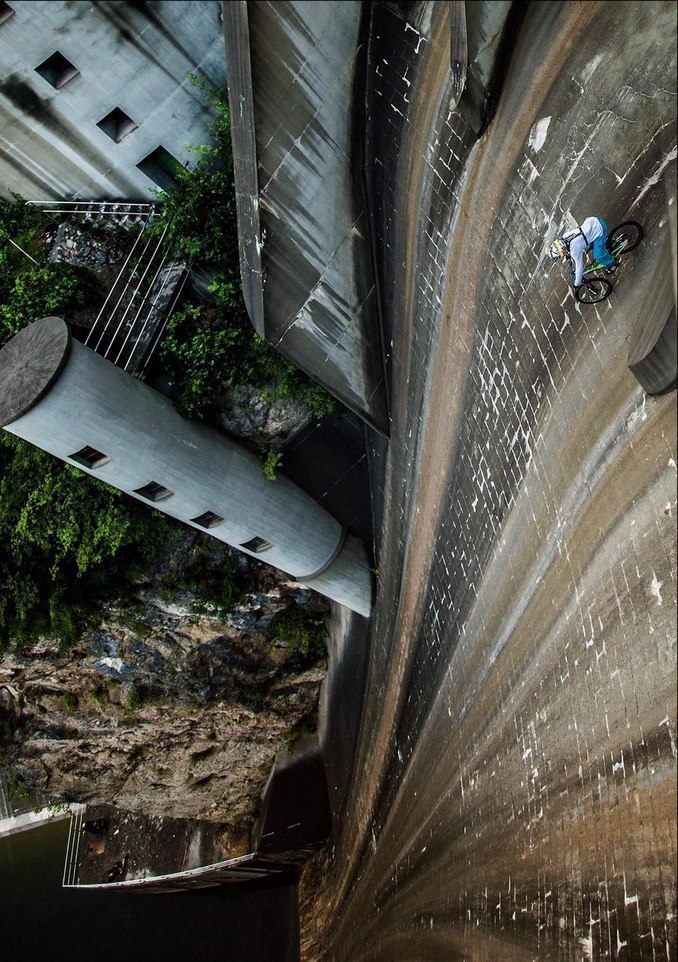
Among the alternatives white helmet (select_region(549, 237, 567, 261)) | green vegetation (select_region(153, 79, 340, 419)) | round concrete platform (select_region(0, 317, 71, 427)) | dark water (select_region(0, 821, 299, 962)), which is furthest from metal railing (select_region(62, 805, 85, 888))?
white helmet (select_region(549, 237, 567, 261))

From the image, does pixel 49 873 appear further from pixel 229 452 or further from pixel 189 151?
pixel 189 151

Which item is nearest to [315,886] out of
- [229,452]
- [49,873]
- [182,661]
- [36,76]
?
[182,661]

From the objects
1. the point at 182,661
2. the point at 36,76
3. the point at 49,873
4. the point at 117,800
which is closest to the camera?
the point at 36,76

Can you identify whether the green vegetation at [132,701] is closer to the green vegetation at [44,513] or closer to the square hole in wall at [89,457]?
the green vegetation at [44,513]

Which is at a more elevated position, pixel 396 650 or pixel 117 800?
pixel 396 650

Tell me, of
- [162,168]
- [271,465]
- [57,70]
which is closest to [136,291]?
[162,168]

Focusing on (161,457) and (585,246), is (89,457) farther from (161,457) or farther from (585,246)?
(585,246)

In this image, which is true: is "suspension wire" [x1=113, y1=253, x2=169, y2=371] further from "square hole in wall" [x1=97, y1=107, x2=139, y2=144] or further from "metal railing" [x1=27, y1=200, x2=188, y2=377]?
"square hole in wall" [x1=97, y1=107, x2=139, y2=144]
